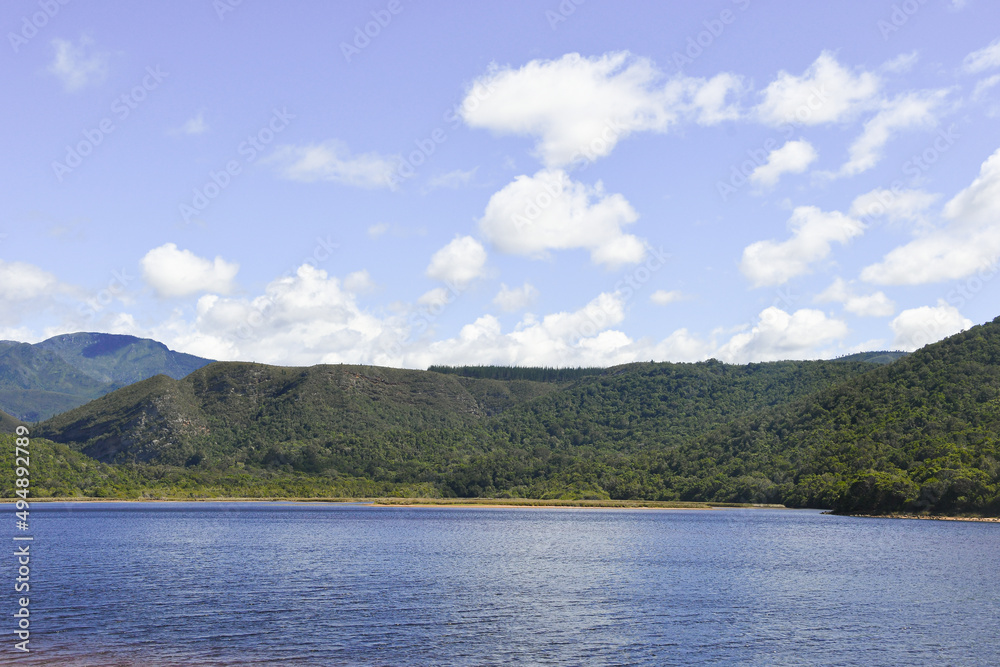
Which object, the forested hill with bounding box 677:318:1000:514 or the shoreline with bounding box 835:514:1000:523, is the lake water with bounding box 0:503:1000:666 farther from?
the forested hill with bounding box 677:318:1000:514

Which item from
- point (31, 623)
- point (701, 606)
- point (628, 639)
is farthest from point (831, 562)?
point (31, 623)

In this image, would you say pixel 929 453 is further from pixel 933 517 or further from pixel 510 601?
pixel 510 601

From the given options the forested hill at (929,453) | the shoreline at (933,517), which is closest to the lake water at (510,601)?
the shoreline at (933,517)


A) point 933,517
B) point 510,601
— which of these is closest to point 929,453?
point 933,517

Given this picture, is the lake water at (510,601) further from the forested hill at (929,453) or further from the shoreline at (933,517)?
the forested hill at (929,453)

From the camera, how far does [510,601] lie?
56.2 m

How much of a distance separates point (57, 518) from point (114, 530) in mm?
48139

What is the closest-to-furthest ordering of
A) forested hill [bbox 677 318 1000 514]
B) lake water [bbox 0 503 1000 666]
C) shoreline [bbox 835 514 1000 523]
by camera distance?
lake water [bbox 0 503 1000 666] < shoreline [bbox 835 514 1000 523] < forested hill [bbox 677 318 1000 514]

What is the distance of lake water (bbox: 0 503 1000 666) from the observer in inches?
1593

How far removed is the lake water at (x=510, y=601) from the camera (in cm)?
4047

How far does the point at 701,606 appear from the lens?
54625mm

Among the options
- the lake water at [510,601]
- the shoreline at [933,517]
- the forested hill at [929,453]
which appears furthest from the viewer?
the forested hill at [929,453]

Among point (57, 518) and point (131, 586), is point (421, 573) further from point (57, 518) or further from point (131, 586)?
point (57, 518)

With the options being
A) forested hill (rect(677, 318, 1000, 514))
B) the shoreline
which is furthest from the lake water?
forested hill (rect(677, 318, 1000, 514))
